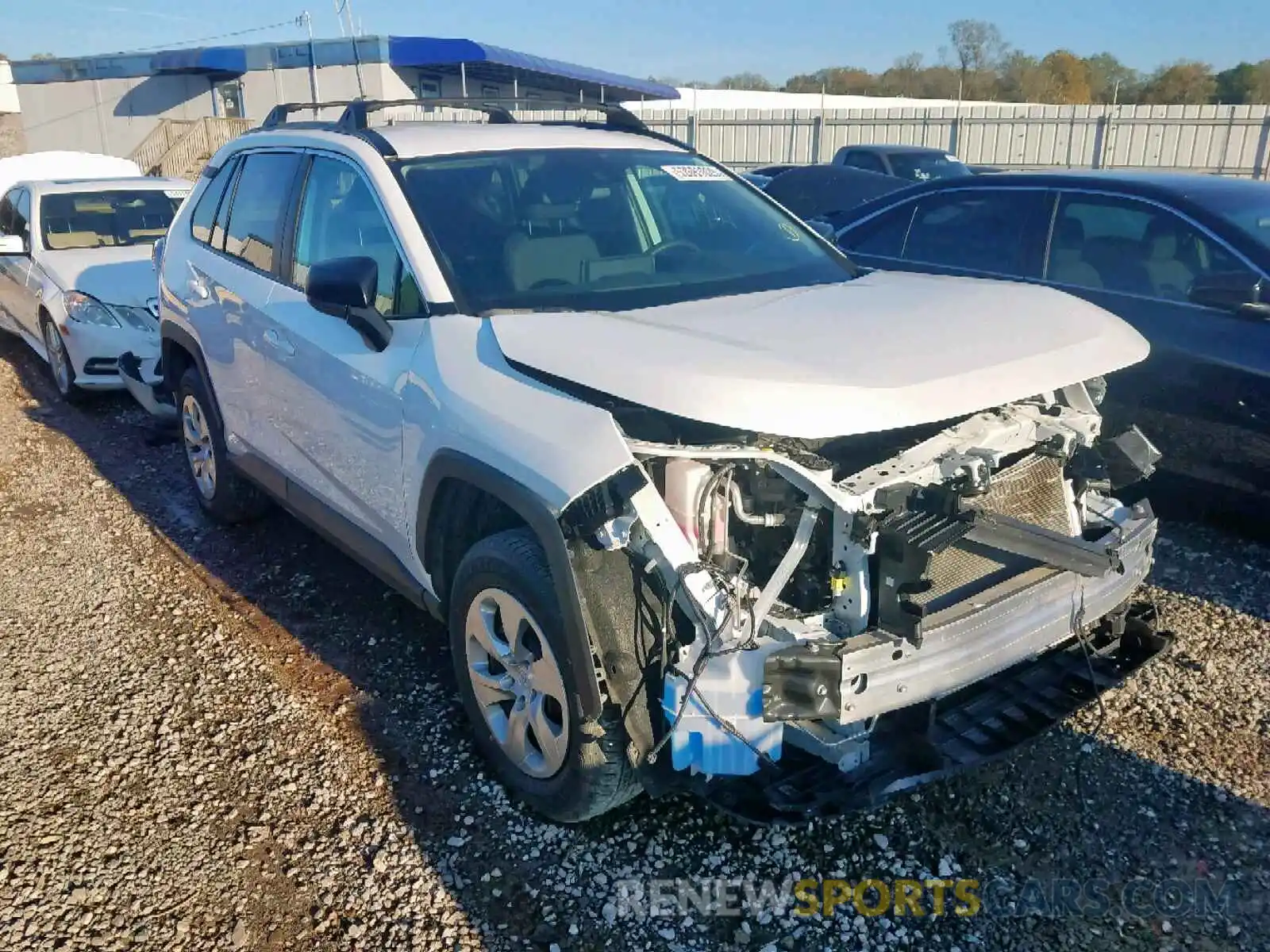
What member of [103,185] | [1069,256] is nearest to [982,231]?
[1069,256]

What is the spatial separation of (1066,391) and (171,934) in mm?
3053

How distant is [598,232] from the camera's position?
12.4 feet

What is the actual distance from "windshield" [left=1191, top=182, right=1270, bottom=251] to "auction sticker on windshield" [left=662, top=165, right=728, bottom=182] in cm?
240

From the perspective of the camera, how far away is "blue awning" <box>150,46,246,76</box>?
31.3 m

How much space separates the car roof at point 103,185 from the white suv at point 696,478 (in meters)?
6.34

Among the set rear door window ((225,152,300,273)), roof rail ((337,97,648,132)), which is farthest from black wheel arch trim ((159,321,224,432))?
roof rail ((337,97,648,132))

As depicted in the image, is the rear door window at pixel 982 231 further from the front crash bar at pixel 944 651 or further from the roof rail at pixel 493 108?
the front crash bar at pixel 944 651

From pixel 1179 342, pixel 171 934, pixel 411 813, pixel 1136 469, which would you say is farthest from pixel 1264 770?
pixel 171 934

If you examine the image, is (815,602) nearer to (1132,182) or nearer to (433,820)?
(433,820)

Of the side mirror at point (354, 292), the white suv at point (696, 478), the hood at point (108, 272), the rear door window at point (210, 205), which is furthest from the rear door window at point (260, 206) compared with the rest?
the hood at point (108, 272)

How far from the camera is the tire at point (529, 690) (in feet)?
9.22

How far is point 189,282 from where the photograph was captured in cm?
512

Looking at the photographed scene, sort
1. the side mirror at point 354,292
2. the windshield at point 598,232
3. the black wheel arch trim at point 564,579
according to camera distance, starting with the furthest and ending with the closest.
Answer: the windshield at point 598,232, the side mirror at point 354,292, the black wheel arch trim at point 564,579

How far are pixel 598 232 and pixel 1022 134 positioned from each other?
72.9 ft
